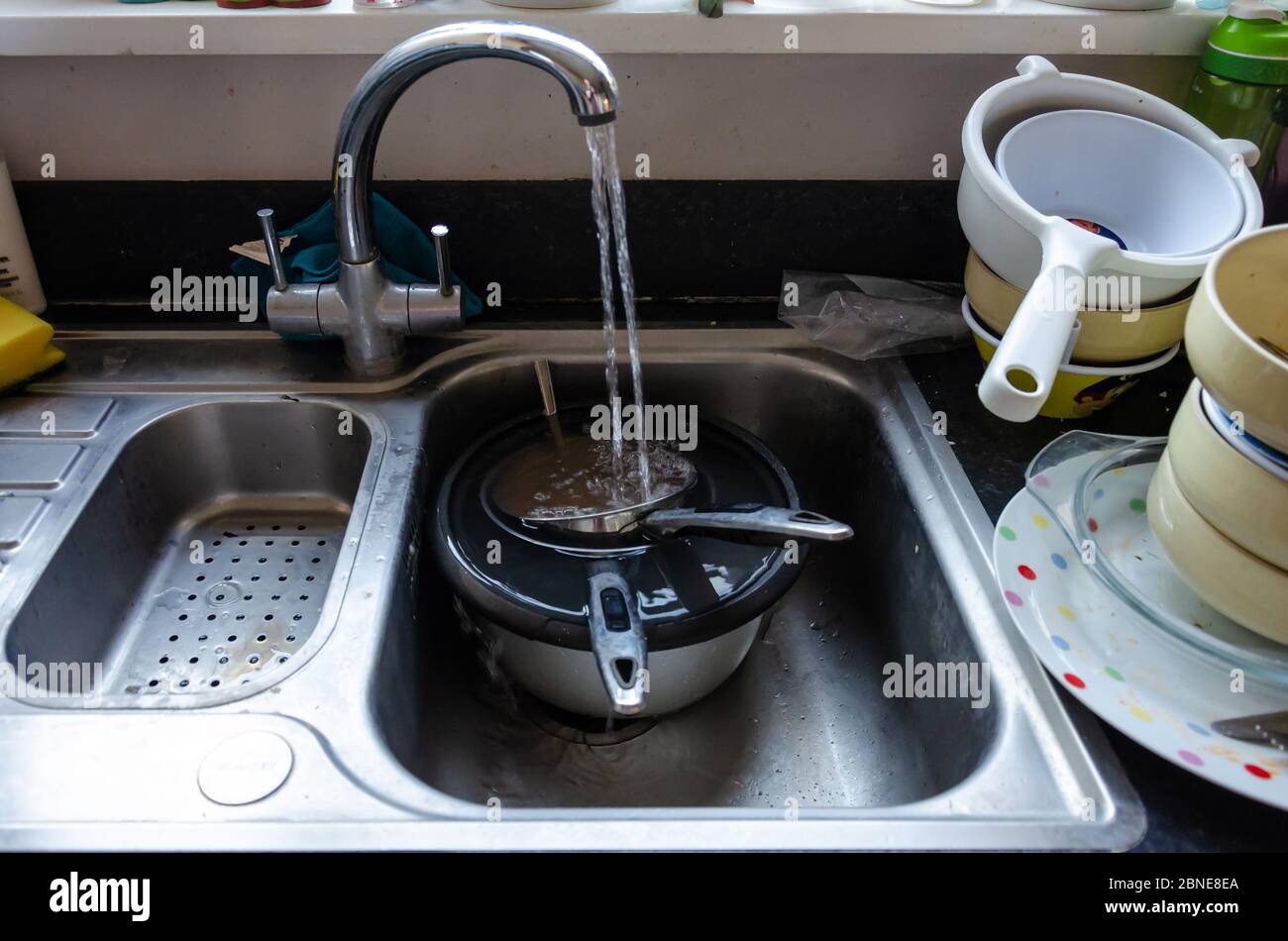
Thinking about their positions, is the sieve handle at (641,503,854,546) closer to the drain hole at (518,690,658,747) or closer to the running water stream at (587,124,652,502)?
the running water stream at (587,124,652,502)

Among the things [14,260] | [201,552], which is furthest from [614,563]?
[14,260]

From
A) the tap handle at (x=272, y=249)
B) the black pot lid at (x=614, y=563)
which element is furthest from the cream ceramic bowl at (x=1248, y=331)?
the tap handle at (x=272, y=249)

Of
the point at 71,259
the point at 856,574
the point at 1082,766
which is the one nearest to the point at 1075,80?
the point at 856,574

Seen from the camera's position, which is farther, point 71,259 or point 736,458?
point 71,259

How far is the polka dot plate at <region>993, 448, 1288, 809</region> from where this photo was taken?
578 millimetres

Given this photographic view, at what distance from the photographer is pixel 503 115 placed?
999 mm

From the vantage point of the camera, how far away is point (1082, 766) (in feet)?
2.00

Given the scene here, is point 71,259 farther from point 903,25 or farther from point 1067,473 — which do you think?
point 1067,473

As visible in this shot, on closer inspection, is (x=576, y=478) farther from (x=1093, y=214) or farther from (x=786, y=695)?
(x=1093, y=214)

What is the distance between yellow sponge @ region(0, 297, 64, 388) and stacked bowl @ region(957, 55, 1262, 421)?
878 millimetres

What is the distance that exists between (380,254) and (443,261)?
0.25 ft

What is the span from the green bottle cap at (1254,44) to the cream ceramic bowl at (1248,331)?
36 centimetres

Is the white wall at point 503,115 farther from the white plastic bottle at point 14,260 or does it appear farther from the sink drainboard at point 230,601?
the sink drainboard at point 230,601
